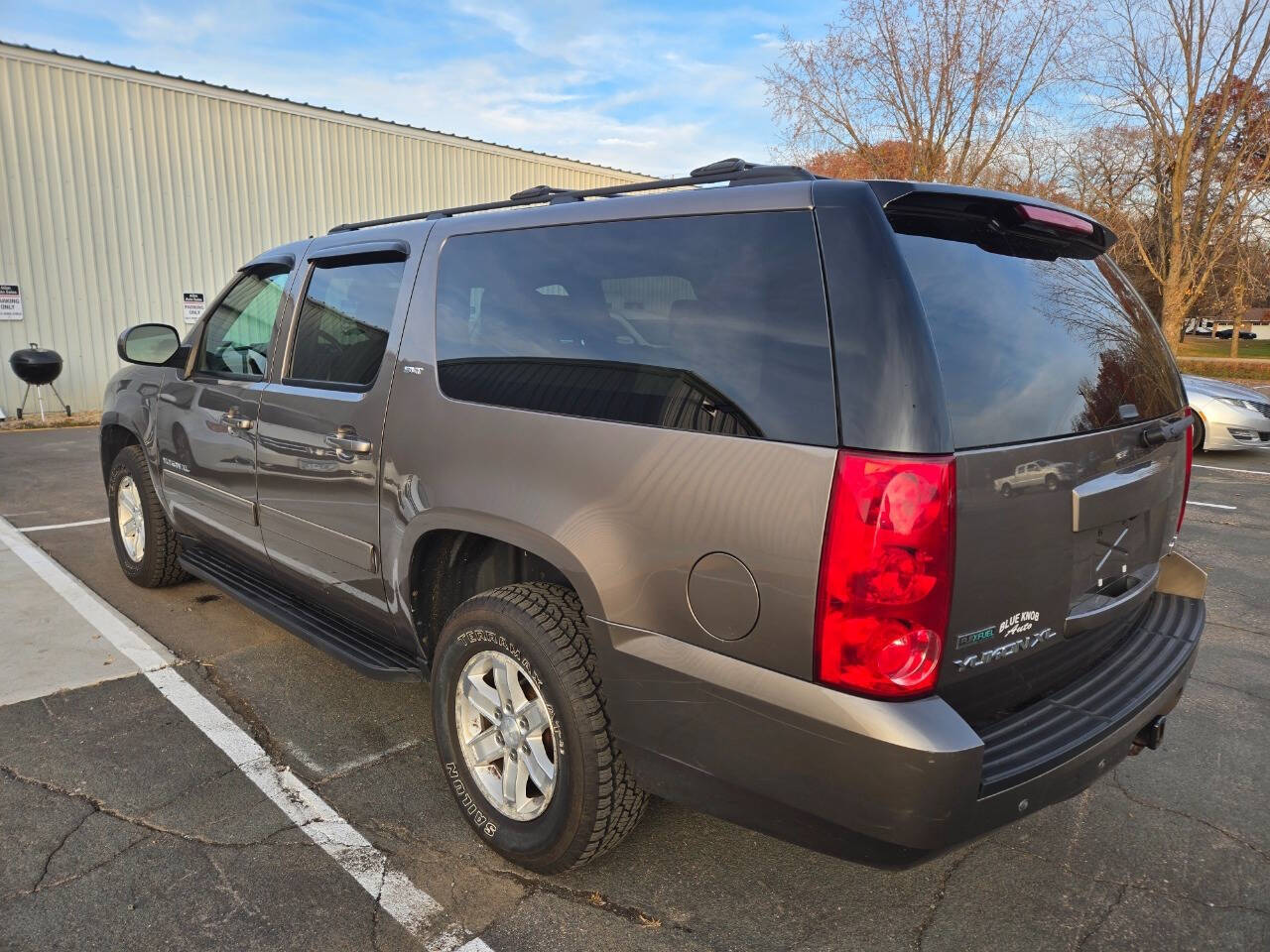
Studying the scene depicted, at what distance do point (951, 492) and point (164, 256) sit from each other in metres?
15.4

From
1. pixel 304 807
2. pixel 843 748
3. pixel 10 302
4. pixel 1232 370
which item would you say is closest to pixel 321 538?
pixel 304 807

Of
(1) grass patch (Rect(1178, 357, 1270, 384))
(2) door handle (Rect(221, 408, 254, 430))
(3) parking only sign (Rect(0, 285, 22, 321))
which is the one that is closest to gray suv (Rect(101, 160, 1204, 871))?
(2) door handle (Rect(221, 408, 254, 430))

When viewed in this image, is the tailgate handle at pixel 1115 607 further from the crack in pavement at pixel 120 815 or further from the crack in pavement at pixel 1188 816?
the crack in pavement at pixel 120 815

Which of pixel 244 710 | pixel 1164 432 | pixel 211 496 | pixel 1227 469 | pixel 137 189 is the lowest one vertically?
pixel 244 710

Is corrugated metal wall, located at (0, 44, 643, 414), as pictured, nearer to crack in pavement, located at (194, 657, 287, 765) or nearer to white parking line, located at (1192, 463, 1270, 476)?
crack in pavement, located at (194, 657, 287, 765)

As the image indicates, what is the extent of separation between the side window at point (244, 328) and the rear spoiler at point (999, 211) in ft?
8.90

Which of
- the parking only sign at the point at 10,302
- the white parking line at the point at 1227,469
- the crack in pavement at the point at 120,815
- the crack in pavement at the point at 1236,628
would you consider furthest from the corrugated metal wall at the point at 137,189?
the crack in pavement at the point at 1236,628

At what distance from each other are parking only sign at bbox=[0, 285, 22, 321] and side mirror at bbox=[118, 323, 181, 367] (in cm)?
1064

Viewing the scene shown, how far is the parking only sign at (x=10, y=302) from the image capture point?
1250 centimetres

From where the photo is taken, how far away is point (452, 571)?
283 centimetres

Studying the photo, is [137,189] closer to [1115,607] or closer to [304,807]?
[304,807]

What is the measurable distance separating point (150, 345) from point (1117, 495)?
4285mm

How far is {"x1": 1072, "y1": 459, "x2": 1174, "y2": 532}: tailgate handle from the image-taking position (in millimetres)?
2072

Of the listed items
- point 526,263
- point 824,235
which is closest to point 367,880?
point 526,263
